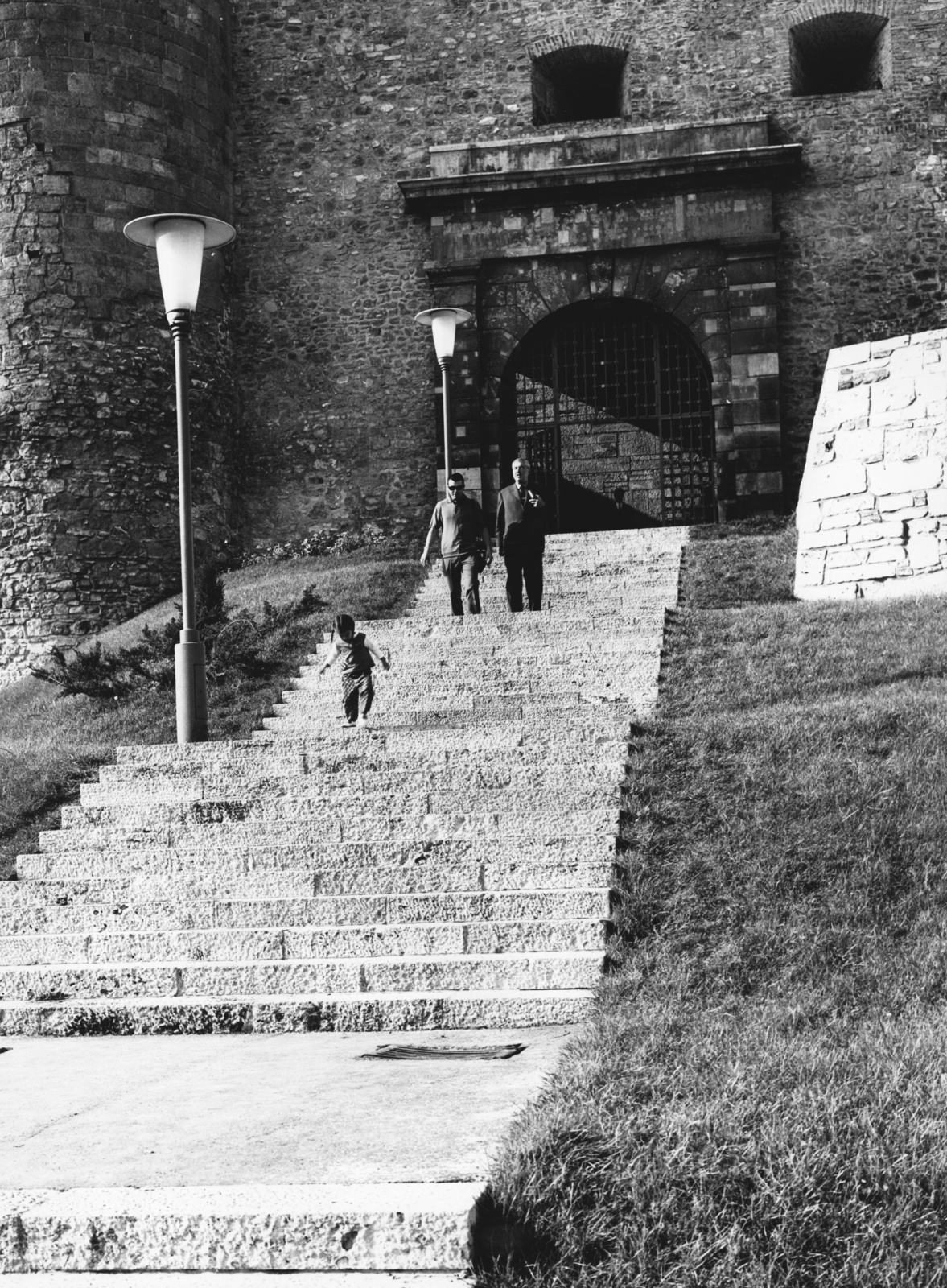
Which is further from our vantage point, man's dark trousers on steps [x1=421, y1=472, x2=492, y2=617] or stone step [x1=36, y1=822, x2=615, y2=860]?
man's dark trousers on steps [x1=421, y1=472, x2=492, y2=617]

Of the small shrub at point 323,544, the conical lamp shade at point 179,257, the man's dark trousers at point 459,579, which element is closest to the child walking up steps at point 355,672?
the conical lamp shade at point 179,257

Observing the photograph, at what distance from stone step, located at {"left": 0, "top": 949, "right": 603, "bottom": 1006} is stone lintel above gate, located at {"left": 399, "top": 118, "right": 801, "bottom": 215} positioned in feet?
48.5

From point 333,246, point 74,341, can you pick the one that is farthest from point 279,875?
point 333,246

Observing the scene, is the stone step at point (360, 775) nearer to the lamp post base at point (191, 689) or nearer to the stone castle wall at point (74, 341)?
the lamp post base at point (191, 689)

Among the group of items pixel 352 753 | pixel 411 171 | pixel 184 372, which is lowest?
pixel 352 753

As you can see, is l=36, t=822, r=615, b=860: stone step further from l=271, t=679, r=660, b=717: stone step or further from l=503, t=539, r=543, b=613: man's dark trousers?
l=503, t=539, r=543, b=613: man's dark trousers

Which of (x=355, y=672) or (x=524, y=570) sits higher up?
(x=524, y=570)

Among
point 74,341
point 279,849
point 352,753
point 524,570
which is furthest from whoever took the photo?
point 74,341

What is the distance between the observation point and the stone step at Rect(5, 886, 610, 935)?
21.2 feet

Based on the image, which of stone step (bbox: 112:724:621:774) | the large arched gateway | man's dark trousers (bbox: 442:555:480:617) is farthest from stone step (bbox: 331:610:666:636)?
the large arched gateway

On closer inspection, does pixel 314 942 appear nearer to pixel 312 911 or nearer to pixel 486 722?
pixel 312 911

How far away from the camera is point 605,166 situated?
19219mm

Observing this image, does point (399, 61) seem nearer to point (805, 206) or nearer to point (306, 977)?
point (805, 206)

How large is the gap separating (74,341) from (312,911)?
12999 millimetres
